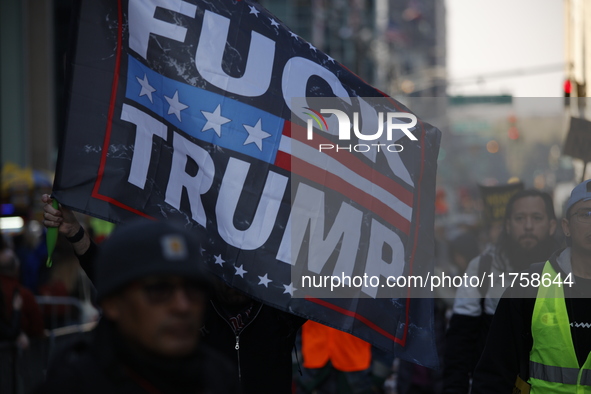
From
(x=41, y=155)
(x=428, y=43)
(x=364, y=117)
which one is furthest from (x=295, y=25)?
(x=428, y=43)

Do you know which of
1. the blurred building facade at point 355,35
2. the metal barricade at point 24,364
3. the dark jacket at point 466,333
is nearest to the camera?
the dark jacket at point 466,333

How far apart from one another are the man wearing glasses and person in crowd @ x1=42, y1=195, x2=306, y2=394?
971mm

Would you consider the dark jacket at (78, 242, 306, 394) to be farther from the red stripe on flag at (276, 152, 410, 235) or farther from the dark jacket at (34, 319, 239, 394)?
the dark jacket at (34, 319, 239, 394)

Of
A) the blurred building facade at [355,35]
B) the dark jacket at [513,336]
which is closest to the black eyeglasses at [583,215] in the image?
the dark jacket at [513,336]

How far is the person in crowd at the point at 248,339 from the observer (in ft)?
13.9

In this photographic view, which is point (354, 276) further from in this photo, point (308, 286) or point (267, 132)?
point (267, 132)

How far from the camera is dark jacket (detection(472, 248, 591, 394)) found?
4.06m

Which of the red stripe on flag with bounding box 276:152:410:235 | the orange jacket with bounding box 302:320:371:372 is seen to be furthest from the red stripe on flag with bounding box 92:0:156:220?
the orange jacket with bounding box 302:320:371:372

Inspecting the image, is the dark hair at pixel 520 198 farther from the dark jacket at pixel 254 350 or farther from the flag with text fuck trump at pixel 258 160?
the dark jacket at pixel 254 350

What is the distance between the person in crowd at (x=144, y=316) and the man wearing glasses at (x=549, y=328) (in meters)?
2.24

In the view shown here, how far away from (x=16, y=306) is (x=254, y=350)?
16.2 ft

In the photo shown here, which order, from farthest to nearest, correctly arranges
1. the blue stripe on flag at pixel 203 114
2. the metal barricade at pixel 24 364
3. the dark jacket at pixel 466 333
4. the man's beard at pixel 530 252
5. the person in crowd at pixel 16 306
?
1. the person in crowd at pixel 16 306
2. the metal barricade at pixel 24 364
3. the man's beard at pixel 530 252
4. the dark jacket at pixel 466 333
5. the blue stripe on flag at pixel 203 114

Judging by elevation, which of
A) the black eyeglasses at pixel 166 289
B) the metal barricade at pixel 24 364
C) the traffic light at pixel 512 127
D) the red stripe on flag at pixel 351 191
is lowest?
the metal barricade at pixel 24 364

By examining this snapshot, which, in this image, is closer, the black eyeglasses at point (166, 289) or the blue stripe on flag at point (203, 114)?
the black eyeglasses at point (166, 289)
